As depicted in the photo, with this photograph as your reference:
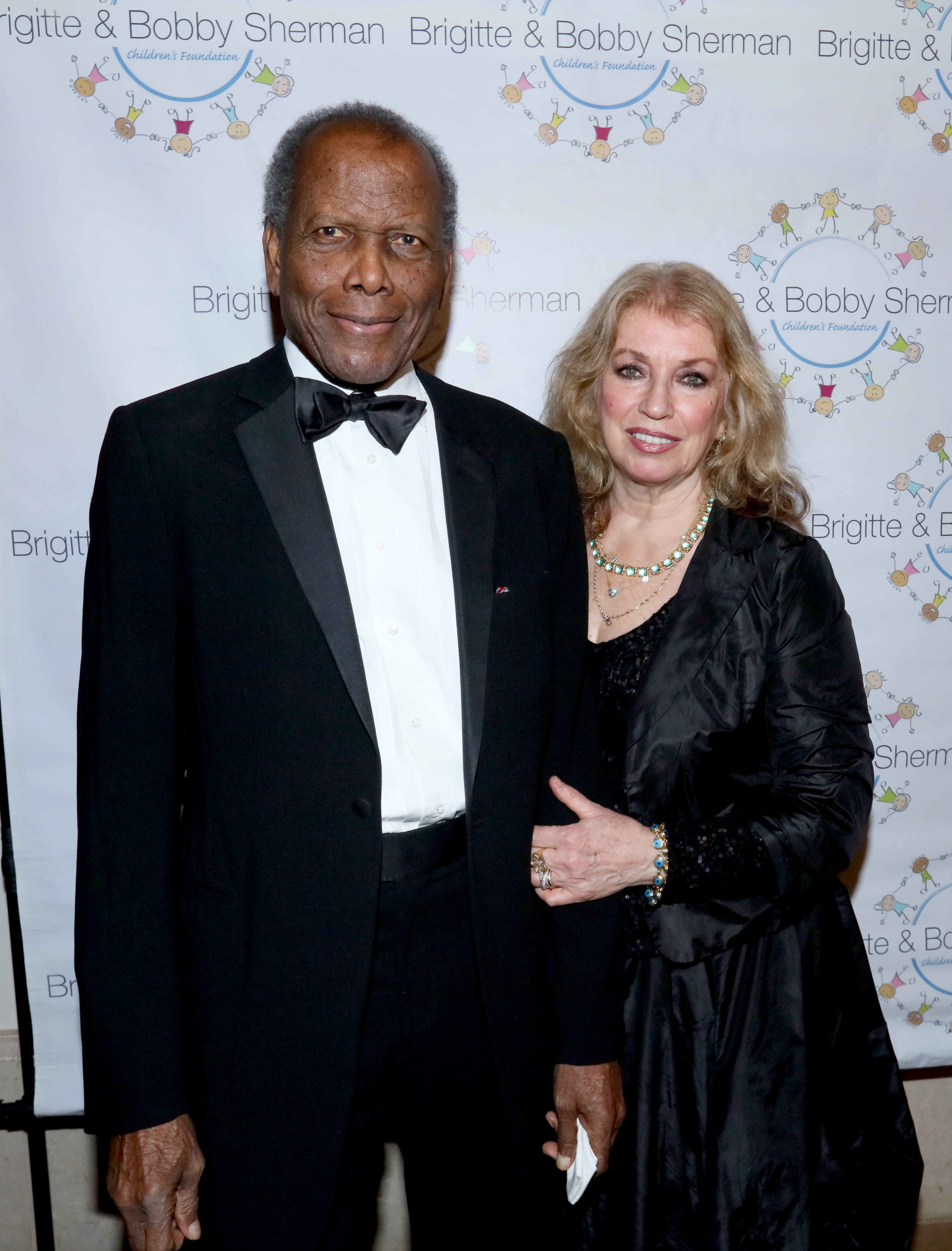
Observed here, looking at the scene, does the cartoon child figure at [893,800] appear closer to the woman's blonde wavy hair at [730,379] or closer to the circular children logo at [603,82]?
the woman's blonde wavy hair at [730,379]

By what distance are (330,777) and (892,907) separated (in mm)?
1614

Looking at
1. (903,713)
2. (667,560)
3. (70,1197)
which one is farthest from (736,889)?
(70,1197)

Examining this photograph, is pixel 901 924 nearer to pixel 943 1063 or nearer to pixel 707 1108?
pixel 943 1063

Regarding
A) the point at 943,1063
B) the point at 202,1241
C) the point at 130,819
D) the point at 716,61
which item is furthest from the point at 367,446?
the point at 943,1063

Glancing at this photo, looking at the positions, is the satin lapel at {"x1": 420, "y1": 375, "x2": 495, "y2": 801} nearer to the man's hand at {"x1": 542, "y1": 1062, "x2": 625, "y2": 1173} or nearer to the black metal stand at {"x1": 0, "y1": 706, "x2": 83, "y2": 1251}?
the man's hand at {"x1": 542, "y1": 1062, "x2": 625, "y2": 1173}

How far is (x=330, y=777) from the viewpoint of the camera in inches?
54.0

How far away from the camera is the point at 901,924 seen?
245cm

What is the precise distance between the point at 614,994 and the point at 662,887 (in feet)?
0.59

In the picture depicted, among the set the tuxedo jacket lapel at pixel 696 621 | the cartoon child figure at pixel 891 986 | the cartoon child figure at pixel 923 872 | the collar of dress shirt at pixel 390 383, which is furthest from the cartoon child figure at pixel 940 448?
the collar of dress shirt at pixel 390 383

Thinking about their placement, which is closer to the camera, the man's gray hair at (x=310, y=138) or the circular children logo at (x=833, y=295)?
the man's gray hair at (x=310, y=138)

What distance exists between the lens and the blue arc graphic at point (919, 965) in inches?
96.3

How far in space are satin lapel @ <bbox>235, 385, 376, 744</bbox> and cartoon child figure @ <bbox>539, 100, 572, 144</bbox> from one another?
3.40 feet

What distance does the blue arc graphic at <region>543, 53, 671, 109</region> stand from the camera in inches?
82.8

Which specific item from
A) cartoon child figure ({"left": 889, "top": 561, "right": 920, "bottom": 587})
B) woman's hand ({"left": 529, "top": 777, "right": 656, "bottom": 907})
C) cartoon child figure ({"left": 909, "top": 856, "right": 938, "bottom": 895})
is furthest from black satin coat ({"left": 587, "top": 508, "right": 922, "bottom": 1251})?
cartoon child figure ({"left": 909, "top": 856, "right": 938, "bottom": 895})
